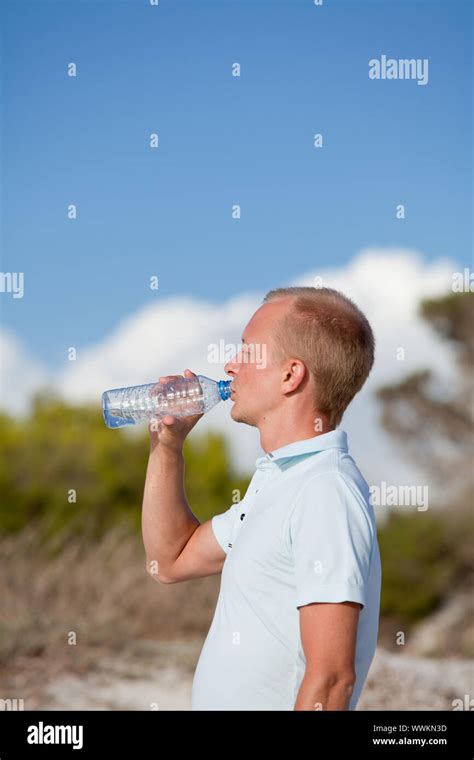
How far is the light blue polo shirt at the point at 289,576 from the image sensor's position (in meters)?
1.91

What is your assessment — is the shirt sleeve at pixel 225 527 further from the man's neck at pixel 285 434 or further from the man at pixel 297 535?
the man's neck at pixel 285 434

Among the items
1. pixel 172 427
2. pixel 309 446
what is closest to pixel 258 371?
pixel 309 446

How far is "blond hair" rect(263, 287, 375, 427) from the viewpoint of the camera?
220 centimetres

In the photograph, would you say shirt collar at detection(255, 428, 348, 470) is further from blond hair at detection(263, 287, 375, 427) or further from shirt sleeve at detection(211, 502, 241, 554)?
shirt sleeve at detection(211, 502, 241, 554)

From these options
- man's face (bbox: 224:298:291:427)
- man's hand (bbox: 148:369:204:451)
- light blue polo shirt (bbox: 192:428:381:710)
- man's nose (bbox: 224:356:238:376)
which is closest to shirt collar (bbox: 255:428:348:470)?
light blue polo shirt (bbox: 192:428:381:710)

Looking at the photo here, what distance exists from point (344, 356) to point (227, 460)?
1029 cm

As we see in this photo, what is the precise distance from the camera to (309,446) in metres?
2.15

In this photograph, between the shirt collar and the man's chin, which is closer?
the shirt collar

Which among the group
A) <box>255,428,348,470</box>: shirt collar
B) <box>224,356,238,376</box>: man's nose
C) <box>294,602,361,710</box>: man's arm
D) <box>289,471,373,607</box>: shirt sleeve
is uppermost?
<box>224,356,238,376</box>: man's nose

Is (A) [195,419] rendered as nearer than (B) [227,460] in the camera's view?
Yes

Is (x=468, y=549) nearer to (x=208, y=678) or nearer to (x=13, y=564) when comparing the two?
(x=13, y=564)

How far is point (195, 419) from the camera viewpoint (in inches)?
99.3

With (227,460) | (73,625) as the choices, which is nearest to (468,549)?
(227,460)
